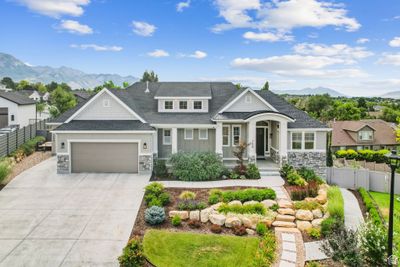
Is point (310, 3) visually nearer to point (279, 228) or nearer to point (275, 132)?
point (275, 132)

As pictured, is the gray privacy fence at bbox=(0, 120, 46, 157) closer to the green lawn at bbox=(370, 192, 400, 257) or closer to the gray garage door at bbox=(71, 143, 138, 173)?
the gray garage door at bbox=(71, 143, 138, 173)

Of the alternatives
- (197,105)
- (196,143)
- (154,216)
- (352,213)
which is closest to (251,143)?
(196,143)

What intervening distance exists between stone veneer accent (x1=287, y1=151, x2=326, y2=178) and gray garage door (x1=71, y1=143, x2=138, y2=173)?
9.77 m

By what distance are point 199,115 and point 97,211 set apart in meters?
10.6

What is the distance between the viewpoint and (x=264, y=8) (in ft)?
68.9

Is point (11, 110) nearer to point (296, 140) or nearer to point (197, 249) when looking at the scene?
point (296, 140)

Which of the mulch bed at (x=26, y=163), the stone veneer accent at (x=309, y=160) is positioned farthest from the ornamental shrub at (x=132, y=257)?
the stone veneer accent at (x=309, y=160)

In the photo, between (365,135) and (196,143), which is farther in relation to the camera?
(365,135)

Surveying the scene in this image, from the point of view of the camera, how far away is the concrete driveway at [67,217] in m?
9.88

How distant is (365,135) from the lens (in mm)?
35281

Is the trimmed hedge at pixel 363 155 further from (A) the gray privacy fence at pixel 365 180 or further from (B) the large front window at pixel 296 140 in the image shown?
(B) the large front window at pixel 296 140

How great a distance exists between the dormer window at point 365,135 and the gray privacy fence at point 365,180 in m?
17.7

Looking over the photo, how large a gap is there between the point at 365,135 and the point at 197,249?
31.3 meters

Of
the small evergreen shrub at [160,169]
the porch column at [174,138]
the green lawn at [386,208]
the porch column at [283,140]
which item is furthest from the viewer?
the porch column at [174,138]
